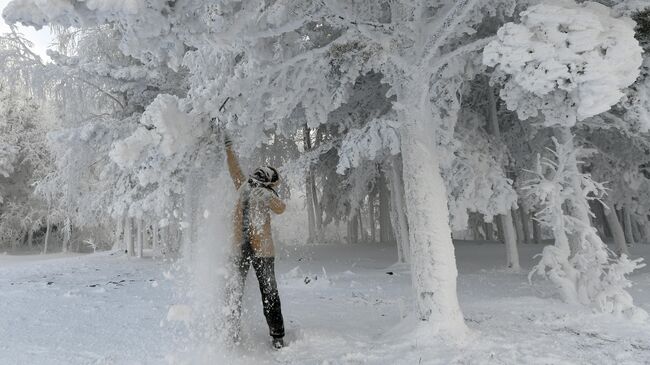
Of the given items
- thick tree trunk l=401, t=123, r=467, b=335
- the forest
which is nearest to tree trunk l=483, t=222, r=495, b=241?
the forest

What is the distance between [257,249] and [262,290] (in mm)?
386

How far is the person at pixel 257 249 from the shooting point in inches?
163

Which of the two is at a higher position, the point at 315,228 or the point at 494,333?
the point at 315,228

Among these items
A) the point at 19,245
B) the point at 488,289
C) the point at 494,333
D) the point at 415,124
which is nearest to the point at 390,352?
the point at 494,333

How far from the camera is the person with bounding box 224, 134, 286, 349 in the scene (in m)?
4.15

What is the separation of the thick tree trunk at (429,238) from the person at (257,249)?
1.40m

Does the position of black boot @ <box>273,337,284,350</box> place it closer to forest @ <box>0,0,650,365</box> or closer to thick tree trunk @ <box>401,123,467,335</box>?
forest @ <box>0,0,650,365</box>

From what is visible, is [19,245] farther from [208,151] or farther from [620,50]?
[620,50]

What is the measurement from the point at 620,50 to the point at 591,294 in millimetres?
3450

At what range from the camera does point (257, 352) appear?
13.2 feet

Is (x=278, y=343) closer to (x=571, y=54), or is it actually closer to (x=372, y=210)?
(x=571, y=54)

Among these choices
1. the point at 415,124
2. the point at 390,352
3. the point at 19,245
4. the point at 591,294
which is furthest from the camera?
the point at 19,245

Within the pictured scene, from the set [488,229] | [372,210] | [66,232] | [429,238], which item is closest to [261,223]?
[429,238]

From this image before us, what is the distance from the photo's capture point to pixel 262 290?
4164 millimetres
